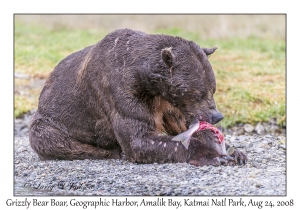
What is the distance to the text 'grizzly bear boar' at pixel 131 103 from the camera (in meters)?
8.85

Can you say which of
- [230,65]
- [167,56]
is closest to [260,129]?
[230,65]

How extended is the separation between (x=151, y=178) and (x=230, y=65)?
27.5 ft

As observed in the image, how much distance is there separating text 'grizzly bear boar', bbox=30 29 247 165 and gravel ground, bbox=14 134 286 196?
0.24 meters

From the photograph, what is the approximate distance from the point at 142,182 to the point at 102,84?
1808mm

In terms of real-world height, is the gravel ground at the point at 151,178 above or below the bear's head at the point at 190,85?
below

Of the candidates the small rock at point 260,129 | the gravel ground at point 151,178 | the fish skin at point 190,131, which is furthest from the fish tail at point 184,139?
the small rock at point 260,129

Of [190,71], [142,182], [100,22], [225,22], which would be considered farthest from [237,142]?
[100,22]

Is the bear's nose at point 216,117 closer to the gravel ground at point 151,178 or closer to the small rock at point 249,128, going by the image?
the gravel ground at point 151,178

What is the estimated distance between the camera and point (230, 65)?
1627cm

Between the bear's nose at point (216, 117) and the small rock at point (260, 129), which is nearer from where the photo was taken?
the bear's nose at point (216, 117)

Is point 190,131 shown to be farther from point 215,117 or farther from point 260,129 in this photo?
point 260,129

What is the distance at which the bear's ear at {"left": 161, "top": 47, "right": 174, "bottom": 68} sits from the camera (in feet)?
29.0

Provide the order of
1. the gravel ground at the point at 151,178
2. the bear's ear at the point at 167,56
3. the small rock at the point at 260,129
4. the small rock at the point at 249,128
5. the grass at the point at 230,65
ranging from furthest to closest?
1. the grass at the point at 230,65
2. the small rock at the point at 249,128
3. the small rock at the point at 260,129
4. the bear's ear at the point at 167,56
5. the gravel ground at the point at 151,178

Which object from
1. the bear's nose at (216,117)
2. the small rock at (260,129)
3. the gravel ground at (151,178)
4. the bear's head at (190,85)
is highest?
the bear's head at (190,85)
